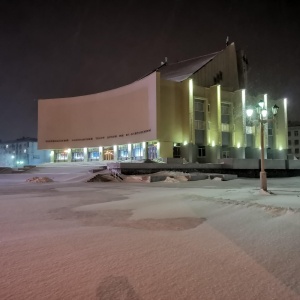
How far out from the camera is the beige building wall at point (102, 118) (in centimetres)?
4212

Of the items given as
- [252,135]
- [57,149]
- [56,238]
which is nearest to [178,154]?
[252,135]

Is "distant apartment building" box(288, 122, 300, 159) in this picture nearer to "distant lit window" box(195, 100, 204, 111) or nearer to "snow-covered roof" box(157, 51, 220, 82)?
"snow-covered roof" box(157, 51, 220, 82)

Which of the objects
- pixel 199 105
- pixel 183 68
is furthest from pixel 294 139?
pixel 199 105

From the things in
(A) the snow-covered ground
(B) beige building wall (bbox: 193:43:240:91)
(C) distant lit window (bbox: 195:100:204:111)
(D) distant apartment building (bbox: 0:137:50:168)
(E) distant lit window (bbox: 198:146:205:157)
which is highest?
(B) beige building wall (bbox: 193:43:240:91)

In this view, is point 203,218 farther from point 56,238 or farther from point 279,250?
point 56,238

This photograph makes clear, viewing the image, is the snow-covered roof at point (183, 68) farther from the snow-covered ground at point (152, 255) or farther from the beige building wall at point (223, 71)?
the snow-covered ground at point (152, 255)

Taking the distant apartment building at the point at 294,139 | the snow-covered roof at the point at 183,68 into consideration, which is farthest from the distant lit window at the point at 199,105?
the distant apartment building at the point at 294,139

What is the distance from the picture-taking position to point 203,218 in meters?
7.52

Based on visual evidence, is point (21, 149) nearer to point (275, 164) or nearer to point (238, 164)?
point (238, 164)

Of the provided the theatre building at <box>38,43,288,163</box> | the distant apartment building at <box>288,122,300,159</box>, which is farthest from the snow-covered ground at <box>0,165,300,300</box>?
the distant apartment building at <box>288,122,300,159</box>

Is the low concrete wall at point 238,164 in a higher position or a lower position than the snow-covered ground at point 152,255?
higher

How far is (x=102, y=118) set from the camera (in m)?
48.7

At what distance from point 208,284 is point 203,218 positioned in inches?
159

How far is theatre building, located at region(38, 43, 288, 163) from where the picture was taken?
41250 millimetres
